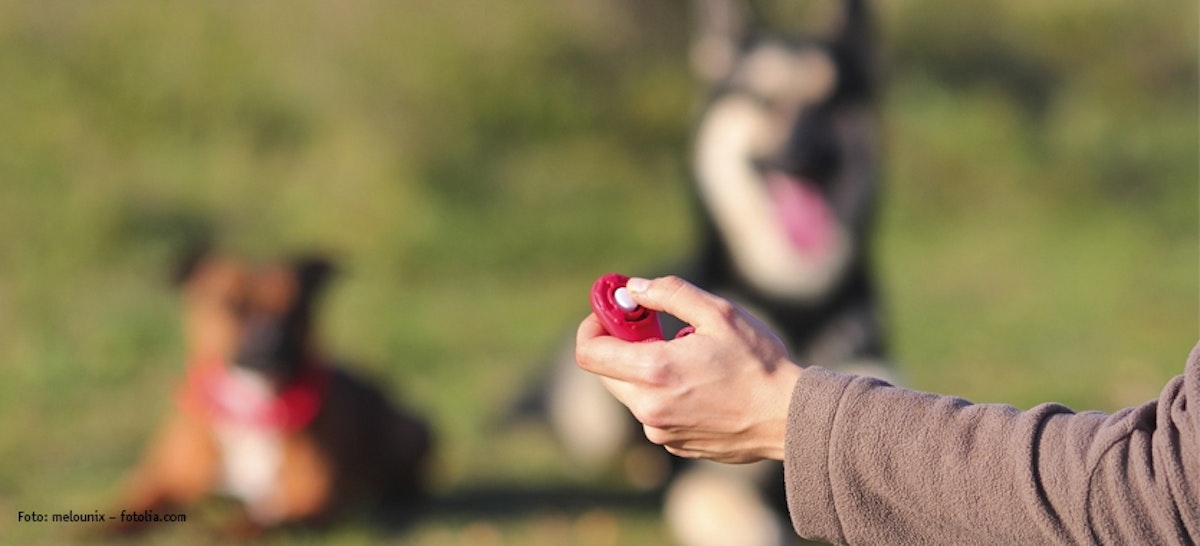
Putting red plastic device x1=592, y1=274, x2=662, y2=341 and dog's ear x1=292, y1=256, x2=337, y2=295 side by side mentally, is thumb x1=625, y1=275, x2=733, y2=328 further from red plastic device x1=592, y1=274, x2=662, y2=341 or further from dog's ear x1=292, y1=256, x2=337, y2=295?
dog's ear x1=292, y1=256, x2=337, y2=295

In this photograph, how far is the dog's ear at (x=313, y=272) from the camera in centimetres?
428

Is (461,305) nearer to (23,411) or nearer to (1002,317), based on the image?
(23,411)

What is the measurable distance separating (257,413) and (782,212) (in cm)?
169

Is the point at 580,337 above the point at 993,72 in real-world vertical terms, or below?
above

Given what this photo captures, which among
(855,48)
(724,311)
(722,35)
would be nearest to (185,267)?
(722,35)

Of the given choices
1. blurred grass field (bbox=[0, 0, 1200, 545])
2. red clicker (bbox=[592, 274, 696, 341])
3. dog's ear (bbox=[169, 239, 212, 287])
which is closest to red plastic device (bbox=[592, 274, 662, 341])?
red clicker (bbox=[592, 274, 696, 341])

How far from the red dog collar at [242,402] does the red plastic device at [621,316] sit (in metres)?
2.63

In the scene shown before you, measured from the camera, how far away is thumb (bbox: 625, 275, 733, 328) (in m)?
1.63

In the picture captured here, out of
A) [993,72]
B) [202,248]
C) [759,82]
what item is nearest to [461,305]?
[202,248]

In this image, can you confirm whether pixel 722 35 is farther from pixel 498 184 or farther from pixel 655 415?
pixel 498 184

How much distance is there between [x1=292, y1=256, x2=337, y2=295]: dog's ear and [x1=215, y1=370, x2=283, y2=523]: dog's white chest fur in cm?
34

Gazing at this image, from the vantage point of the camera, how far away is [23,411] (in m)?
5.43

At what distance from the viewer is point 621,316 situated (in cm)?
168

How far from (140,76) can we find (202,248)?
355 cm
